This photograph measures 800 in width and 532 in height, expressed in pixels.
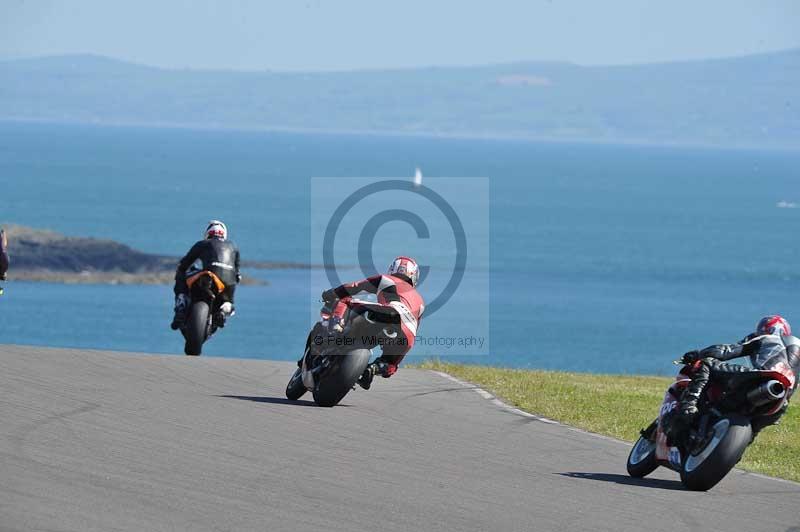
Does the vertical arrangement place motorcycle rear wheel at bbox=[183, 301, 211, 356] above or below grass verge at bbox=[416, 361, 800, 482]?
above

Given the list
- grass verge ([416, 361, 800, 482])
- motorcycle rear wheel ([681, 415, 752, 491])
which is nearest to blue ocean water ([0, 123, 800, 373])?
grass verge ([416, 361, 800, 482])

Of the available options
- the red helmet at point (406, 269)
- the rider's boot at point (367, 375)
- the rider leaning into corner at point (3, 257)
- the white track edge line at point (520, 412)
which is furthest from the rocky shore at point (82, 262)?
the rider's boot at point (367, 375)

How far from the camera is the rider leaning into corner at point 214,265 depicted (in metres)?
19.3

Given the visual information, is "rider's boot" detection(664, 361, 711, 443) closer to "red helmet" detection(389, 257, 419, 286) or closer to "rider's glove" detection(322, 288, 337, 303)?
"red helmet" detection(389, 257, 419, 286)

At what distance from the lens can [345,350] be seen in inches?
539

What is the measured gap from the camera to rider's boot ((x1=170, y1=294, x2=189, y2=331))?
19391 mm

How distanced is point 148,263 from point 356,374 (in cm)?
11448

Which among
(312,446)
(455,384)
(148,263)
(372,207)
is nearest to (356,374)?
(312,446)

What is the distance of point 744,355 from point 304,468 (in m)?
3.39

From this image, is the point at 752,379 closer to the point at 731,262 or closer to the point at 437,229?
the point at 731,262

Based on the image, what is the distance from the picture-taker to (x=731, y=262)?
158 meters

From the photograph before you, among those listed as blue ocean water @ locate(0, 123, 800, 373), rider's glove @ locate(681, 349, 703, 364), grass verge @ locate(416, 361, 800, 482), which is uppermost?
rider's glove @ locate(681, 349, 703, 364)

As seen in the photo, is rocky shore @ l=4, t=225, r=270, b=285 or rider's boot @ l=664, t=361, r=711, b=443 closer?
rider's boot @ l=664, t=361, r=711, b=443

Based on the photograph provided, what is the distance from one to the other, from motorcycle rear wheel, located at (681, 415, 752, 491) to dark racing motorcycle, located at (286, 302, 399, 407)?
3843 millimetres
